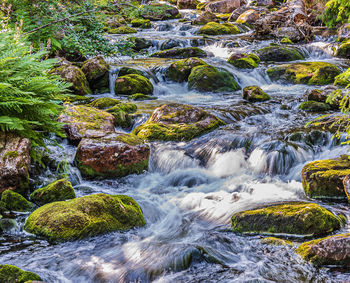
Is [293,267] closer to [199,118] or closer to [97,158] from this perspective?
[97,158]

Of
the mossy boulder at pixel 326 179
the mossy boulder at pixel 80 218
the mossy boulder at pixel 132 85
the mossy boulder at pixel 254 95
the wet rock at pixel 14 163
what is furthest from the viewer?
the mossy boulder at pixel 132 85

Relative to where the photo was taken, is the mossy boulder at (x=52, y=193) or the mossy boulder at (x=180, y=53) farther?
the mossy boulder at (x=180, y=53)

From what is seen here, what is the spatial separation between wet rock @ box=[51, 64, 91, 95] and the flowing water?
235 centimetres

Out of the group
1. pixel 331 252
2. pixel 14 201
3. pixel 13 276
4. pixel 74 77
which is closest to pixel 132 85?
pixel 74 77

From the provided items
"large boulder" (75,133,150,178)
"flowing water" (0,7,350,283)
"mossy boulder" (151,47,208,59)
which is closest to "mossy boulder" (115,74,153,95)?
"flowing water" (0,7,350,283)

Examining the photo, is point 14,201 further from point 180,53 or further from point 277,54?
point 277,54

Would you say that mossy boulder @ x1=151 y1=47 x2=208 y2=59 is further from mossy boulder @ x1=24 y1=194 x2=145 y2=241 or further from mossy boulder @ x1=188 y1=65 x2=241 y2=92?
mossy boulder @ x1=24 y1=194 x2=145 y2=241

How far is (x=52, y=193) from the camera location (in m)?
5.07

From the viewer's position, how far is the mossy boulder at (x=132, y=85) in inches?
475

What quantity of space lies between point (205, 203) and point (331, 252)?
97.2 inches

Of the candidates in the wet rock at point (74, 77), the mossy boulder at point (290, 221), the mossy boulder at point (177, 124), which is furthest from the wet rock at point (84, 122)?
the mossy boulder at point (290, 221)

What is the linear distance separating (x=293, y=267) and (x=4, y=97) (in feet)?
15.2

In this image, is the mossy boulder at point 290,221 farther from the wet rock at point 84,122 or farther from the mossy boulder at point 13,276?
the wet rock at point 84,122

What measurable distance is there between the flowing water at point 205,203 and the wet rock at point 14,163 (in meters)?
0.48
